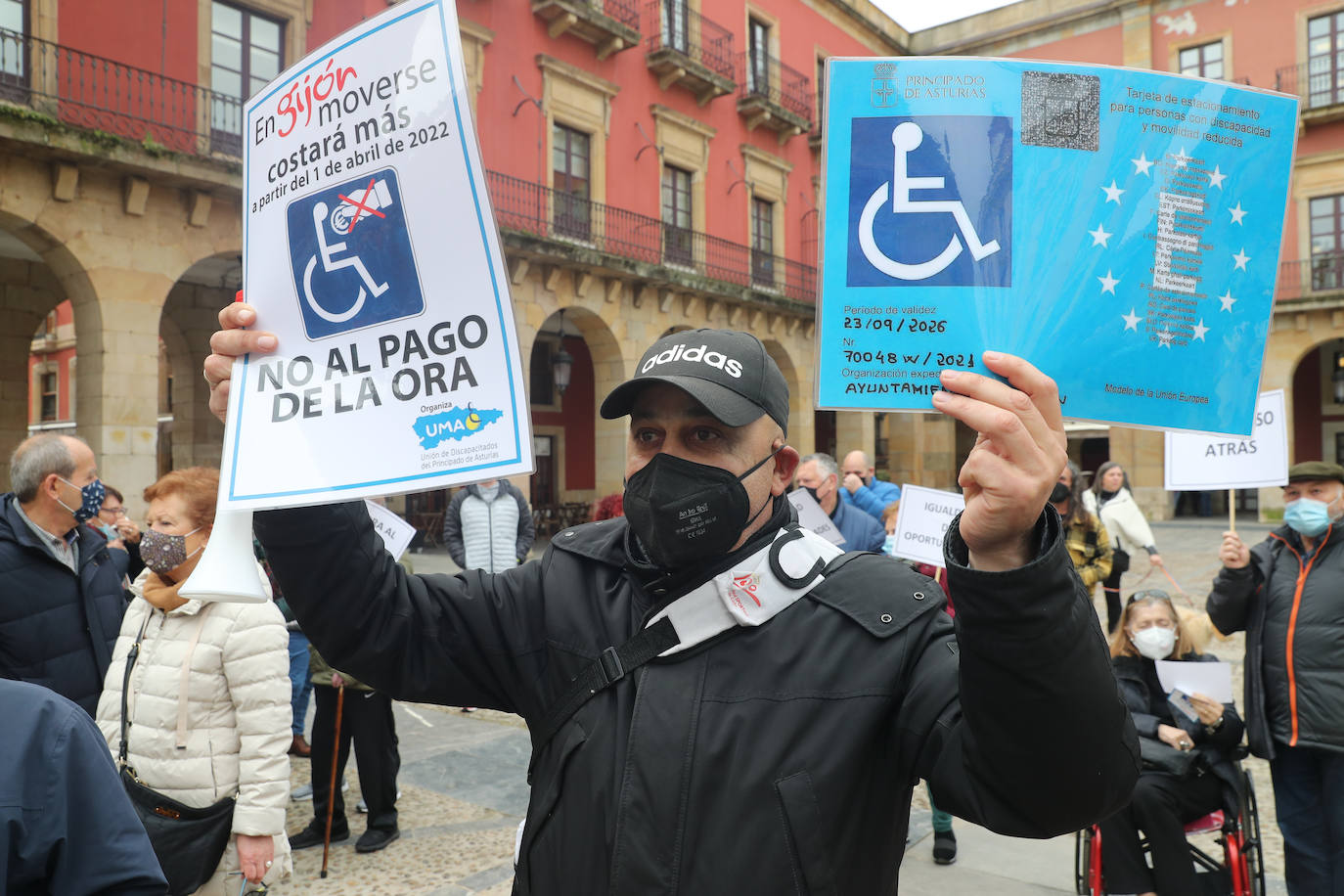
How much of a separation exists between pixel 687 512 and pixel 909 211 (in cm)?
66

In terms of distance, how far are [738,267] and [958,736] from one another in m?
21.1

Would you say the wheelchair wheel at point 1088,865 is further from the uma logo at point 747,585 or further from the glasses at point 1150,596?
the uma logo at point 747,585

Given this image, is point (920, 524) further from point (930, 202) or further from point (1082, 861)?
point (930, 202)

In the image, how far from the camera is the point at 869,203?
168cm

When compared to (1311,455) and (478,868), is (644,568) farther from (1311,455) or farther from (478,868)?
(1311,455)

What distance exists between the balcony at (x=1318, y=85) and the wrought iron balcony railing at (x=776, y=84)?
11.8 m

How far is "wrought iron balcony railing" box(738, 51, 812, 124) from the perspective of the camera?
21938 mm

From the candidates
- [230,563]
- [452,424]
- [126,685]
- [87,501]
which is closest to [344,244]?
[452,424]

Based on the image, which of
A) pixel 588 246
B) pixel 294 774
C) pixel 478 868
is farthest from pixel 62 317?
pixel 478 868

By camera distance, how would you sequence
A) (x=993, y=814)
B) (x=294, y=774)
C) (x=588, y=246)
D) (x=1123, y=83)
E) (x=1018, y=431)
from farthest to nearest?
(x=588, y=246) < (x=294, y=774) < (x=1123, y=83) < (x=993, y=814) < (x=1018, y=431)

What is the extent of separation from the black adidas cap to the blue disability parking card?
0.13 metres

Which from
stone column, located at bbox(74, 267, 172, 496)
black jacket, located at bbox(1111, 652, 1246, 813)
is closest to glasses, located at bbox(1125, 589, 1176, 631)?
black jacket, located at bbox(1111, 652, 1246, 813)

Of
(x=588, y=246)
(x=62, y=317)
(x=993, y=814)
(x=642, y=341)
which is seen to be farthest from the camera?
(x=62, y=317)

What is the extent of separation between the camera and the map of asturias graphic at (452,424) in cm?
153
